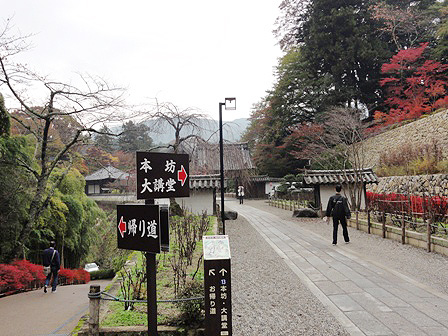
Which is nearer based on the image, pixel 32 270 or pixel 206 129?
pixel 32 270

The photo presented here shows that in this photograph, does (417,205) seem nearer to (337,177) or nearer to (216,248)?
(337,177)

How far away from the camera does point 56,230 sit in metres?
13.0

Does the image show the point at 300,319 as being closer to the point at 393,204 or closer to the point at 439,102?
the point at 393,204

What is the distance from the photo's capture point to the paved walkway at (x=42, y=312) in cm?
548

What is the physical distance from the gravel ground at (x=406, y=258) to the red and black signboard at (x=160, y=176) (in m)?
4.89

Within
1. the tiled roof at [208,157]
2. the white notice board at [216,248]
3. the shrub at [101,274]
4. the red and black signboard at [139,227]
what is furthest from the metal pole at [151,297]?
the shrub at [101,274]

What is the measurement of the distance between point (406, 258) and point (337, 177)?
9.34 metres

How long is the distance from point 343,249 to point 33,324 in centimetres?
764

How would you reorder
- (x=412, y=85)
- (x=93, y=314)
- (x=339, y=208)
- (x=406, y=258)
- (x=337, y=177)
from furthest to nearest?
(x=412, y=85) < (x=337, y=177) < (x=339, y=208) < (x=406, y=258) < (x=93, y=314)

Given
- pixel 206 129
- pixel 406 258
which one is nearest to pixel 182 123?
pixel 206 129

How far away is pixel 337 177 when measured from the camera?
55.5 feet

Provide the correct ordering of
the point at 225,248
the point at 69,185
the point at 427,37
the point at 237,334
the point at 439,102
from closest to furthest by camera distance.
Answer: the point at 225,248 < the point at 237,334 < the point at 69,185 < the point at 439,102 < the point at 427,37

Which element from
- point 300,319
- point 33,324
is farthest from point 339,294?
point 33,324

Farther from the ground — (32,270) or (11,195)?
(11,195)
